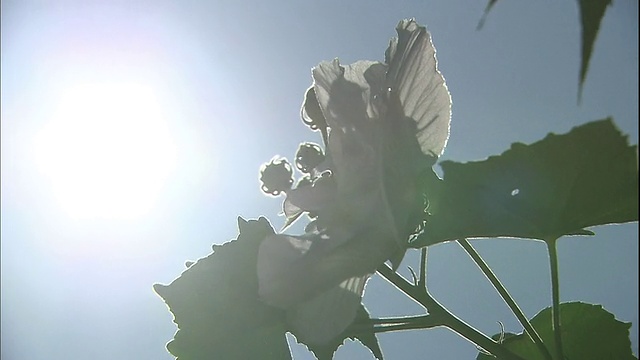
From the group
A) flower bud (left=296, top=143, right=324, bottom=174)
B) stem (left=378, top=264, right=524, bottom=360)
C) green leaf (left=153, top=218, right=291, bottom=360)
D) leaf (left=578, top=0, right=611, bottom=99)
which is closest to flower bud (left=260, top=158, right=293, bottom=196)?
flower bud (left=296, top=143, right=324, bottom=174)

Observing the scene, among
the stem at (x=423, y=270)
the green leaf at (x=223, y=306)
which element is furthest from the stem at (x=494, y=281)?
the green leaf at (x=223, y=306)

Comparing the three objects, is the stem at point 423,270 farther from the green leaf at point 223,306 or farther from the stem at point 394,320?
the green leaf at point 223,306

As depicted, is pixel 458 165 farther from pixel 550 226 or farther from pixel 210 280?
pixel 210 280

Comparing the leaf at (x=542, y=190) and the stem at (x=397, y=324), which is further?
the stem at (x=397, y=324)

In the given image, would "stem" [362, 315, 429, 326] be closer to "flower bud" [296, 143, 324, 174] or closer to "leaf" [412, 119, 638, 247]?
"leaf" [412, 119, 638, 247]

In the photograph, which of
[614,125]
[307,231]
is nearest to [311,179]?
[307,231]

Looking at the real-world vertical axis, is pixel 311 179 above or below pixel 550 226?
above
